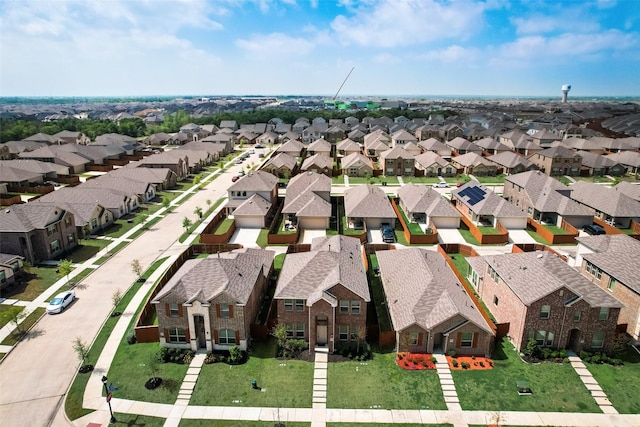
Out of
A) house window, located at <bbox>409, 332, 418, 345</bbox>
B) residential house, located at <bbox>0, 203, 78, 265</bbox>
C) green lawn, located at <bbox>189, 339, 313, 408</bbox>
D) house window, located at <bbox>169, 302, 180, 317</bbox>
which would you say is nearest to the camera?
green lawn, located at <bbox>189, 339, 313, 408</bbox>

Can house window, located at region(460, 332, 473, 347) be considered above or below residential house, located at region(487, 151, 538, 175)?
below

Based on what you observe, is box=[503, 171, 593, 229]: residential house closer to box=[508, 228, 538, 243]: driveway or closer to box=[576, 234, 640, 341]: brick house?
box=[508, 228, 538, 243]: driveway

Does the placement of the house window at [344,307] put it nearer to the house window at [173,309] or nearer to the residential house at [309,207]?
the house window at [173,309]

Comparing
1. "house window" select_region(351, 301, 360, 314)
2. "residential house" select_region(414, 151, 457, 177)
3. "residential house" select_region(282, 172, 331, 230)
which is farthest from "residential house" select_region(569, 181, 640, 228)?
"house window" select_region(351, 301, 360, 314)

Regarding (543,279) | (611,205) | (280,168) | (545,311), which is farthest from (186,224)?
(611,205)

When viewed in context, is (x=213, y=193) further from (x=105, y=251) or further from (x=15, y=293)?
(x=15, y=293)

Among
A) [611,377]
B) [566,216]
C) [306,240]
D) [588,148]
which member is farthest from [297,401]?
[588,148]

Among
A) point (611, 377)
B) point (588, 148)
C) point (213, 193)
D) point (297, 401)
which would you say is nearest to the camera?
point (297, 401)
